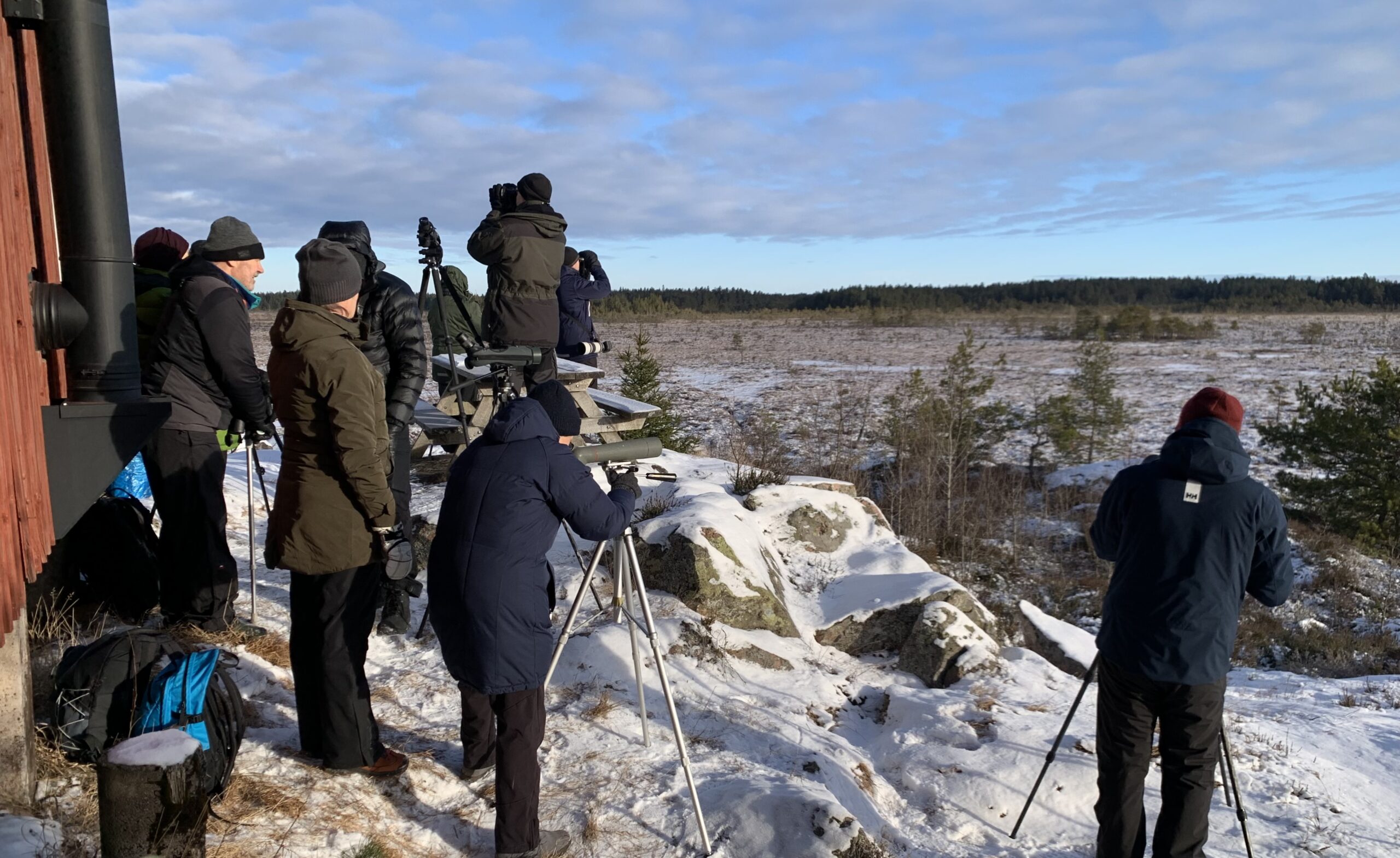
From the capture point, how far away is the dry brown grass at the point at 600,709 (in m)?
4.51

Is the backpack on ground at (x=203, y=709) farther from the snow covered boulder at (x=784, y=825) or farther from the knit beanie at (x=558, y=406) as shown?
the snow covered boulder at (x=784, y=825)

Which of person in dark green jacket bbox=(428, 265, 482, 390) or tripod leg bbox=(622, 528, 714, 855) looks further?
person in dark green jacket bbox=(428, 265, 482, 390)

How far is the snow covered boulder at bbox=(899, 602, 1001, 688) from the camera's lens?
19.3 feet

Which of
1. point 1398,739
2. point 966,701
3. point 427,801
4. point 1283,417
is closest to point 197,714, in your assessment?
point 427,801

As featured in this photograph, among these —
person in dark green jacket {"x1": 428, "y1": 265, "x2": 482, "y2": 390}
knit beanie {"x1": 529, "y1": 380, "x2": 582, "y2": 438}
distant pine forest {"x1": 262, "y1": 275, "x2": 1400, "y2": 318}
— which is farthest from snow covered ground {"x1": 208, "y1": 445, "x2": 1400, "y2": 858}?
distant pine forest {"x1": 262, "y1": 275, "x2": 1400, "y2": 318}

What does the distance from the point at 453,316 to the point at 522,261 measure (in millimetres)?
1202

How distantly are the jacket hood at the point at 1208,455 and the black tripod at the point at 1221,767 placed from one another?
89cm

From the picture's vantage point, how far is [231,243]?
4.33m

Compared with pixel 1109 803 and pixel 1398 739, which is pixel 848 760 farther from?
pixel 1398 739

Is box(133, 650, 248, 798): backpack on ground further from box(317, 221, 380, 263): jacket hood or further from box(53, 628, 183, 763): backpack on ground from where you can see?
box(317, 221, 380, 263): jacket hood

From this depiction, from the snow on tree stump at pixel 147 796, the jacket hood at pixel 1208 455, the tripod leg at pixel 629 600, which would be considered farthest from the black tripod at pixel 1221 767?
the snow on tree stump at pixel 147 796

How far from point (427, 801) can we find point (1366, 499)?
52.2 ft

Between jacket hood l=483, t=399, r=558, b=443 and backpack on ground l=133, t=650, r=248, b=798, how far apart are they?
4.46 feet

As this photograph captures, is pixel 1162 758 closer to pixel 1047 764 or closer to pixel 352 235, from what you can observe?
pixel 1047 764
